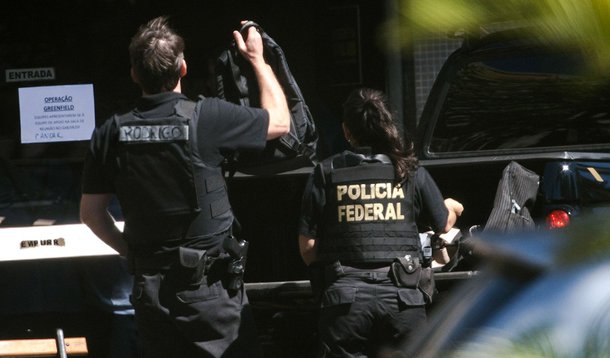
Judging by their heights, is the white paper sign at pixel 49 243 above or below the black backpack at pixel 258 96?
below

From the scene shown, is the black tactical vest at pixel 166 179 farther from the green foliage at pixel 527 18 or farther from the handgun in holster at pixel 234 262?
the green foliage at pixel 527 18

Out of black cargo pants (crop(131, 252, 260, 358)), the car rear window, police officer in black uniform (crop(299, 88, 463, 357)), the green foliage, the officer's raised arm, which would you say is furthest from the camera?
the car rear window

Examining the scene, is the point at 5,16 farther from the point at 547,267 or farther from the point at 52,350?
the point at 547,267

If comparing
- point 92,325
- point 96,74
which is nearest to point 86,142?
point 96,74

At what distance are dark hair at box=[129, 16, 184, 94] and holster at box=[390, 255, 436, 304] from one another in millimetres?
1087

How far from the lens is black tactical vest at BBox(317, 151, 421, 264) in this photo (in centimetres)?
462

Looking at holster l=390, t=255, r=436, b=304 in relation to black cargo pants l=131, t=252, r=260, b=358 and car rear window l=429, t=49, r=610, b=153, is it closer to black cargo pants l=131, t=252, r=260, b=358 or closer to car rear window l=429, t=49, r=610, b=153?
black cargo pants l=131, t=252, r=260, b=358

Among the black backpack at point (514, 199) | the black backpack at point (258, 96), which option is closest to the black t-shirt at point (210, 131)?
the black backpack at point (258, 96)

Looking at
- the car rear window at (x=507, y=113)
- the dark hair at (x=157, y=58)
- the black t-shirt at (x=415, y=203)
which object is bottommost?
the black t-shirt at (x=415, y=203)

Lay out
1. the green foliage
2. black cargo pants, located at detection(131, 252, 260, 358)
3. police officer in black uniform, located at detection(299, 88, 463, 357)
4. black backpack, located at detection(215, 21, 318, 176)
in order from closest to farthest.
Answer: the green foliage < black cargo pants, located at detection(131, 252, 260, 358) < police officer in black uniform, located at detection(299, 88, 463, 357) < black backpack, located at detection(215, 21, 318, 176)

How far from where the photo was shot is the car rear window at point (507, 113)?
5832mm

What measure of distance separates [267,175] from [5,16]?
9.13 feet

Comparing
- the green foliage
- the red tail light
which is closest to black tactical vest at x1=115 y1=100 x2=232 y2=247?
the red tail light

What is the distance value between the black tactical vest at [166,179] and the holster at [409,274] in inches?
28.2
